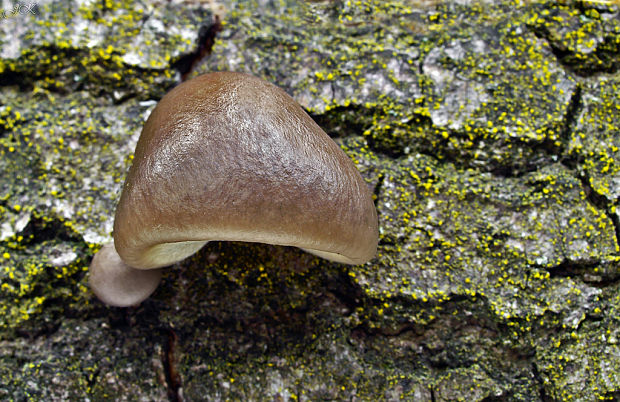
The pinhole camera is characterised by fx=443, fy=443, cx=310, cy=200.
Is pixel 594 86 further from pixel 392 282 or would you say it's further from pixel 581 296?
pixel 392 282

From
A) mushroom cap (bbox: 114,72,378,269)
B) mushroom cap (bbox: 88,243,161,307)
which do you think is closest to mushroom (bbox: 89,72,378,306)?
mushroom cap (bbox: 114,72,378,269)

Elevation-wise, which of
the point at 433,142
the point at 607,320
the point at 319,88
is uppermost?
the point at 319,88

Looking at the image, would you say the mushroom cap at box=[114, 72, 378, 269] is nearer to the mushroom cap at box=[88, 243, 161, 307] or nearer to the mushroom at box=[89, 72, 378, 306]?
the mushroom at box=[89, 72, 378, 306]

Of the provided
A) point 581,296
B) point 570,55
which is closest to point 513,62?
point 570,55

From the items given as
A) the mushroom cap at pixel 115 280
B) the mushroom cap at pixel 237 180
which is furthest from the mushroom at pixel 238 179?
the mushroom cap at pixel 115 280

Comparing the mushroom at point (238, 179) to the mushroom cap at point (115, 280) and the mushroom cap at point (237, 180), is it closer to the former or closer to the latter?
the mushroom cap at point (237, 180)
